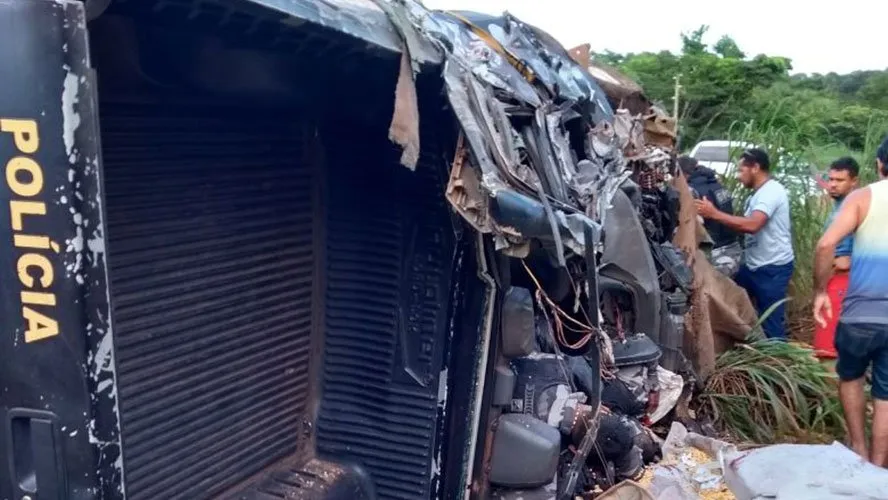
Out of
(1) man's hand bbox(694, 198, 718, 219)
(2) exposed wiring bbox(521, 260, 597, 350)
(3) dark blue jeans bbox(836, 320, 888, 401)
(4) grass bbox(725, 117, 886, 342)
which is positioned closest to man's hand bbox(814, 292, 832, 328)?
(3) dark blue jeans bbox(836, 320, 888, 401)

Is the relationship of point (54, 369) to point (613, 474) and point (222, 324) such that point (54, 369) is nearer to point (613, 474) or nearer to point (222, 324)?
point (222, 324)

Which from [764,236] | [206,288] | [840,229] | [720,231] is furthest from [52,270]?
[720,231]

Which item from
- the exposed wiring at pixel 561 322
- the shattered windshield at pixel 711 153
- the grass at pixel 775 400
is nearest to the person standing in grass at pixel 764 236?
the grass at pixel 775 400

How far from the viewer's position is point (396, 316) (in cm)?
302

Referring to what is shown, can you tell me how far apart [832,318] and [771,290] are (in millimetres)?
1044

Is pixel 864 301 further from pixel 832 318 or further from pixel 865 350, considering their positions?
pixel 832 318

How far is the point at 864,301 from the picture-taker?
174 inches

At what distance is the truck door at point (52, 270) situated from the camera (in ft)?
4.89

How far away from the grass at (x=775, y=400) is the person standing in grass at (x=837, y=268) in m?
0.17

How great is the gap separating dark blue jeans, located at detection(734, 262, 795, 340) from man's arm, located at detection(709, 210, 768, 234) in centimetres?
36

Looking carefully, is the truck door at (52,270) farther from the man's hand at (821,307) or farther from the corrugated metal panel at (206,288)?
the man's hand at (821,307)

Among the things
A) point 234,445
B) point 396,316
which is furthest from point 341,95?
point 234,445

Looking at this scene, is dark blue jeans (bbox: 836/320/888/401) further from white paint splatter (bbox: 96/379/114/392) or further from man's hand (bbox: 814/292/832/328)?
white paint splatter (bbox: 96/379/114/392)

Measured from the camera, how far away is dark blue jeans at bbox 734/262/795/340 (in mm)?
6227
